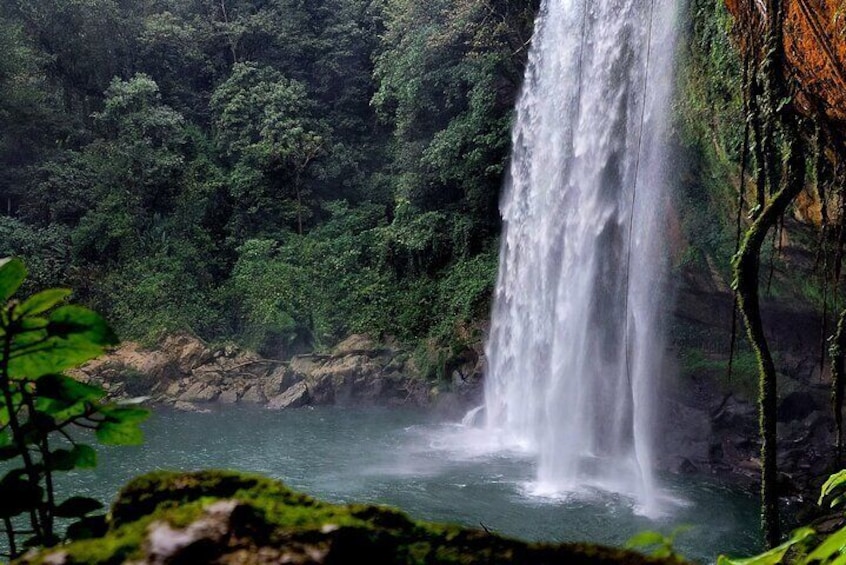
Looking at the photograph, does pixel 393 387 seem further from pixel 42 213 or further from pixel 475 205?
pixel 42 213

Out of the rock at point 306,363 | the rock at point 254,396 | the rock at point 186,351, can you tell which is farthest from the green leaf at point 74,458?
the rock at point 186,351

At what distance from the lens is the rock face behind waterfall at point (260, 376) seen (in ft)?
48.0

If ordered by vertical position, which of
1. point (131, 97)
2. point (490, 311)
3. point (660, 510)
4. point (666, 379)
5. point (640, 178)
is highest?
point (131, 97)

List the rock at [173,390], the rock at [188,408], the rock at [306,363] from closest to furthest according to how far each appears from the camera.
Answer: the rock at [188,408], the rock at [173,390], the rock at [306,363]

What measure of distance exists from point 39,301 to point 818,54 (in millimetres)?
4518

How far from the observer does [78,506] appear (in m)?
1.20

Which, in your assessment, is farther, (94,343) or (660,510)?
(660,510)

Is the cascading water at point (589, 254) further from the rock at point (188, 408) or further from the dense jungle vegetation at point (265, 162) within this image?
the rock at point (188, 408)

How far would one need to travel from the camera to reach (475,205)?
15.6 m

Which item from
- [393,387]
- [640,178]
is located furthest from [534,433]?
[640,178]

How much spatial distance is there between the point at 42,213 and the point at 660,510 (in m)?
15.8

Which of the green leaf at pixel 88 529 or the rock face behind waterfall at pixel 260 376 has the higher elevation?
the green leaf at pixel 88 529

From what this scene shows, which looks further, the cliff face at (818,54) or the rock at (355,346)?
the rock at (355,346)

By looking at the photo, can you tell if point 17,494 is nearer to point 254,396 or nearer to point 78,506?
point 78,506
